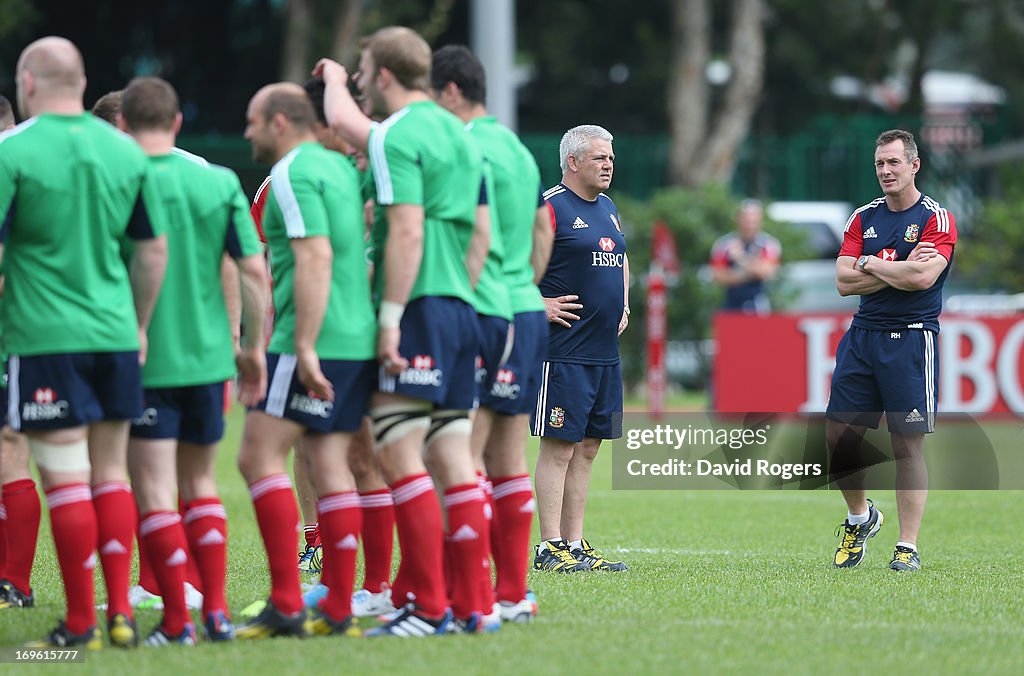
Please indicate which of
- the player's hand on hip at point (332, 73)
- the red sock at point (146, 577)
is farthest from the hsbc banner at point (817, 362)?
the player's hand on hip at point (332, 73)

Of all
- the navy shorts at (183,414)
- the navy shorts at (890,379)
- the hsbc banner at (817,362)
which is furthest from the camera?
the hsbc banner at (817,362)

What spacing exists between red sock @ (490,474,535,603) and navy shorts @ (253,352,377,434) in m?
0.97

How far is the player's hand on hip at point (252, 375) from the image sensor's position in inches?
245

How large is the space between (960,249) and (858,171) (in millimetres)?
3418

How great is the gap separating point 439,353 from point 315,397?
0.50m

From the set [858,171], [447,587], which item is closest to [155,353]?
[447,587]

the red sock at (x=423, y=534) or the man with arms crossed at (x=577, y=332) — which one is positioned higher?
the man with arms crossed at (x=577, y=332)

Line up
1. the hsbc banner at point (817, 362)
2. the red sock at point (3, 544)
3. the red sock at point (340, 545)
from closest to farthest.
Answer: the red sock at point (340, 545) < the red sock at point (3, 544) < the hsbc banner at point (817, 362)

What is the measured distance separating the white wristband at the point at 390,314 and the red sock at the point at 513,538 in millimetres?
1154

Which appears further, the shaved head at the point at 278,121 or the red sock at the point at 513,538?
the red sock at the point at 513,538

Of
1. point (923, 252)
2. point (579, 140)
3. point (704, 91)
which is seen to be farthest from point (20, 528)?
point (704, 91)

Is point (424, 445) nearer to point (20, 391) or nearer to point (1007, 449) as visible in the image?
point (20, 391)

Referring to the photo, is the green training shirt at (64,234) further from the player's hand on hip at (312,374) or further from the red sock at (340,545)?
the red sock at (340,545)

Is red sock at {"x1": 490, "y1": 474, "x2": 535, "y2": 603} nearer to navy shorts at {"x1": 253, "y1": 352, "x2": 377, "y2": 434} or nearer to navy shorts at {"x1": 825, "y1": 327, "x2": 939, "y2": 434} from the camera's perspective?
navy shorts at {"x1": 253, "y1": 352, "x2": 377, "y2": 434}
